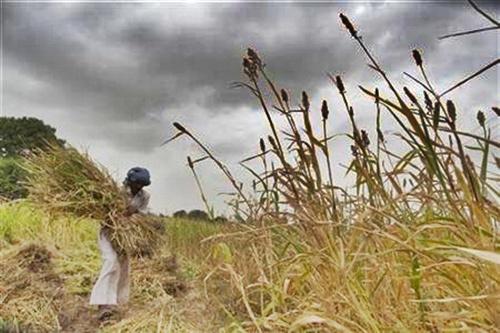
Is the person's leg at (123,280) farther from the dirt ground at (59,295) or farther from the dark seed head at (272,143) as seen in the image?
the dark seed head at (272,143)

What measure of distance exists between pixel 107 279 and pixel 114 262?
0.64 ft

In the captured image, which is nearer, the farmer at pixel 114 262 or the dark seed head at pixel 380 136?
the dark seed head at pixel 380 136

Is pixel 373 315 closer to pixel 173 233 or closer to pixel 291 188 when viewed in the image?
pixel 291 188

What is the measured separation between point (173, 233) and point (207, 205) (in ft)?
26.6

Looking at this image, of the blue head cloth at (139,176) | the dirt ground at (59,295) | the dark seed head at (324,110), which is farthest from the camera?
the blue head cloth at (139,176)

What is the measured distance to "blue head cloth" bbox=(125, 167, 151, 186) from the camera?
328 inches

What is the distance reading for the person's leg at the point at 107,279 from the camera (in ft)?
27.4

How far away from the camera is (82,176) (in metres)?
8.45

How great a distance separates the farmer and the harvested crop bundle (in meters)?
0.08

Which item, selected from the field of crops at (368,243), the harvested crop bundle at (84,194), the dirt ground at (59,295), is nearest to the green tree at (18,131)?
the dirt ground at (59,295)

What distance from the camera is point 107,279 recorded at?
8.41 metres

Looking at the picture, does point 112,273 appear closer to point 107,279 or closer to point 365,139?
point 107,279

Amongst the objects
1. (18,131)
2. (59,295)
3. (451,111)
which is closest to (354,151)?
(451,111)

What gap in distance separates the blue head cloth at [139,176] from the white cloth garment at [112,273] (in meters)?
0.11
